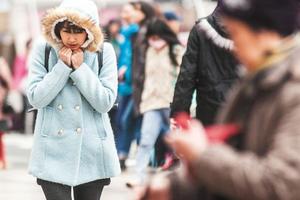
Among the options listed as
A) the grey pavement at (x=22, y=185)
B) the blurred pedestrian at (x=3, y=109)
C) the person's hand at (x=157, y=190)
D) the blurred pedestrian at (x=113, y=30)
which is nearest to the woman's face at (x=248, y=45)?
the person's hand at (x=157, y=190)

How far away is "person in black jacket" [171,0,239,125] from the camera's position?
6406 millimetres

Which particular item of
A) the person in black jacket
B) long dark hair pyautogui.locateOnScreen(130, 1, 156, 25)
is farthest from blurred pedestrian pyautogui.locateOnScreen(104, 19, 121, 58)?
the person in black jacket

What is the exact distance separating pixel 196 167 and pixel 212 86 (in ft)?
12.0

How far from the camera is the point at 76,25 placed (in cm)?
579

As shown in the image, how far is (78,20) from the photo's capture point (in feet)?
18.9

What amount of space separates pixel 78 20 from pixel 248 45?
9.80ft

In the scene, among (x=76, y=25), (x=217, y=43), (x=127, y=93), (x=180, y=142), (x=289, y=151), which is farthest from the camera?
(x=127, y=93)

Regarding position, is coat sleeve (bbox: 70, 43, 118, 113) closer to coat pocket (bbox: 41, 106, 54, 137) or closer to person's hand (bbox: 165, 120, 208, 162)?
coat pocket (bbox: 41, 106, 54, 137)

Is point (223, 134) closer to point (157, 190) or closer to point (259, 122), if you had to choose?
point (259, 122)

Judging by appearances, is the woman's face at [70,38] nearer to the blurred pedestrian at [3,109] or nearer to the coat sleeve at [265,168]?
the coat sleeve at [265,168]

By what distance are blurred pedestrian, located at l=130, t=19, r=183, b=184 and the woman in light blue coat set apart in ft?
14.1

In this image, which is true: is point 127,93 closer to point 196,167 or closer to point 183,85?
point 183,85

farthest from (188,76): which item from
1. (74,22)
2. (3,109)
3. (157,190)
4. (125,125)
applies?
(3,109)

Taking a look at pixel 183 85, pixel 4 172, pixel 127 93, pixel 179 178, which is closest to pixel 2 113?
pixel 4 172
